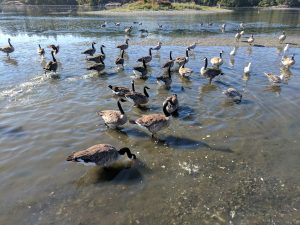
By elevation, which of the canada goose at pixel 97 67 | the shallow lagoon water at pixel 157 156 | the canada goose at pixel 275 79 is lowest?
the shallow lagoon water at pixel 157 156

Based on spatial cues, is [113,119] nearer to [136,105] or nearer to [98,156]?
[98,156]

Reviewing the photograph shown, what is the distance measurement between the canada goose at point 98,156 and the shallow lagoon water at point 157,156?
50 cm

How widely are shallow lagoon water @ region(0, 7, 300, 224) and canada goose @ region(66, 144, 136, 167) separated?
1.64ft

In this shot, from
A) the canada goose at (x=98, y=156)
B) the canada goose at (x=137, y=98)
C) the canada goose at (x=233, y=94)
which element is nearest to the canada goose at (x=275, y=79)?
the canada goose at (x=233, y=94)

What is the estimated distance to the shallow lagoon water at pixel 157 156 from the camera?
9602 millimetres

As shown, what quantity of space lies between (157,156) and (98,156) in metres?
2.42

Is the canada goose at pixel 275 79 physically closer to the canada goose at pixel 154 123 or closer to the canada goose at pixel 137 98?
the canada goose at pixel 137 98

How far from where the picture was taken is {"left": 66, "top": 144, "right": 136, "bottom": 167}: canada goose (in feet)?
35.8

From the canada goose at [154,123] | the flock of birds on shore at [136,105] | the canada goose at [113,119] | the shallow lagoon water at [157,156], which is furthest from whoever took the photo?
the canada goose at [113,119]

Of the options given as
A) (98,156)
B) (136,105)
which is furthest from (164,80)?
(98,156)

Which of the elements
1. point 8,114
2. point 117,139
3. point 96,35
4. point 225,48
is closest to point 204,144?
point 117,139

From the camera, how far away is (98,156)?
11.2m

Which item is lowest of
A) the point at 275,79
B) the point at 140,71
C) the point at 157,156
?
the point at 157,156

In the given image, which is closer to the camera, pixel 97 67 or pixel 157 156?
pixel 157 156
